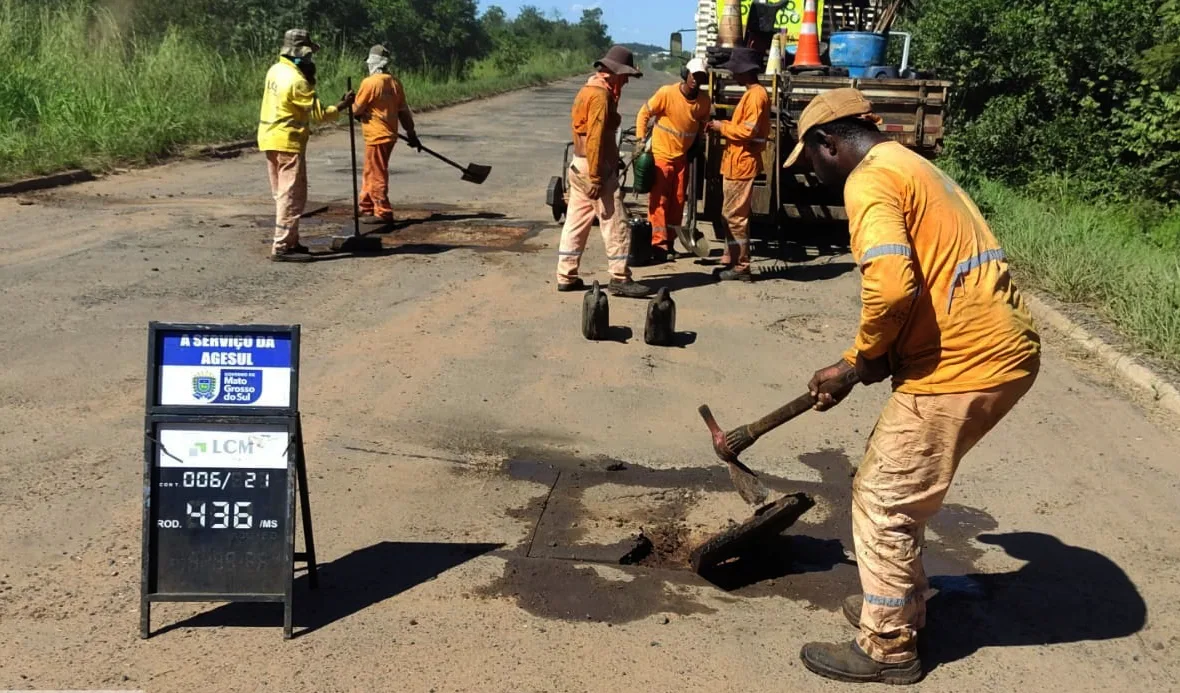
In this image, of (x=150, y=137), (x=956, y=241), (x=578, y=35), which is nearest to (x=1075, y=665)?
(x=956, y=241)

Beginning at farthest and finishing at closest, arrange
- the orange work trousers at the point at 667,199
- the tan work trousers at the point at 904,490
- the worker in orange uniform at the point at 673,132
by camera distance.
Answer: the orange work trousers at the point at 667,199 → the worker in orange uniform at the point at 673,132 → the tan work trousers at the point at 904,490

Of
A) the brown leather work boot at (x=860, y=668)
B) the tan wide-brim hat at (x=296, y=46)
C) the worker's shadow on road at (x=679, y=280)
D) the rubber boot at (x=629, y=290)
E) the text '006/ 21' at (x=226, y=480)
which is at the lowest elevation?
the brown leather work boot at (x=860, y=668)

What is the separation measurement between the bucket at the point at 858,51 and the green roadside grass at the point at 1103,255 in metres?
1.99

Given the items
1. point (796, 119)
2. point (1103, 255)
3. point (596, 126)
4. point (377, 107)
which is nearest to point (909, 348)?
point (596, 126)

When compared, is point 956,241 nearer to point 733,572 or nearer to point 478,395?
point 733,572

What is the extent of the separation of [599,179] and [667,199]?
181 centimetres

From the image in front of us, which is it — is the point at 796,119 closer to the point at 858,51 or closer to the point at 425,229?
the point at 858,51

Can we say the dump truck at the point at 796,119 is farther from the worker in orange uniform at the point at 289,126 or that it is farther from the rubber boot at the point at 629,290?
the worker in orange uniform at the point at 289,126

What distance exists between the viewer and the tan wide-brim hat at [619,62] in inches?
372

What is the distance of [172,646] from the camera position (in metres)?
3.98

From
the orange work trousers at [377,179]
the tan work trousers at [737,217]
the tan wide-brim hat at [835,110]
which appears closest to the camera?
the tan wide-brim hat at [835,110]

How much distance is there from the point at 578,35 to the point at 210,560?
112m

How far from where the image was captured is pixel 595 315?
26.8 feet

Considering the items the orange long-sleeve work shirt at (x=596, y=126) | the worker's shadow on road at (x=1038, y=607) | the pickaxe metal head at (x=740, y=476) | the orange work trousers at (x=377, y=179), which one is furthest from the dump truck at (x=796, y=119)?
the pickaxe metal head at (x=740, y=476)
